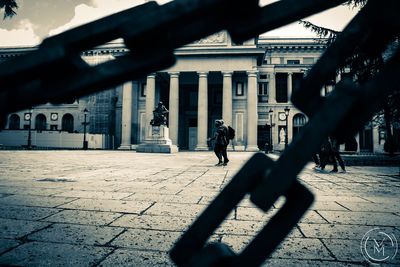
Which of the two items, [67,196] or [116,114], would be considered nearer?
[67,196]

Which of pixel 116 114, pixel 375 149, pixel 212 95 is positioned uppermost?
pixel 212 95

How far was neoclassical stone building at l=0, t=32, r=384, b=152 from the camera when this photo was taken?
34.8 metres

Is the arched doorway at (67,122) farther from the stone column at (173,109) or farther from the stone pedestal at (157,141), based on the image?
the stone pedestal at (157,141)

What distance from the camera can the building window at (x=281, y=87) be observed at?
1641 inches

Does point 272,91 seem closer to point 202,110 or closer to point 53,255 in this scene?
point 202,110

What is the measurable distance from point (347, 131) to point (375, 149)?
46308 mm

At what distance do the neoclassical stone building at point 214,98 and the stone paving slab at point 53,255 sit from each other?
101 ft

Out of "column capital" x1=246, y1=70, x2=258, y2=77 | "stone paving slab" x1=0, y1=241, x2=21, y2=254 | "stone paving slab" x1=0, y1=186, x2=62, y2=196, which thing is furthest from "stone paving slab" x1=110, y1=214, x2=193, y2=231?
"column capital" x1=246, y1=70, x2=258, y2=77

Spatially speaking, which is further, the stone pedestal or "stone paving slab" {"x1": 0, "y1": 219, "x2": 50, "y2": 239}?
the stone pedestal

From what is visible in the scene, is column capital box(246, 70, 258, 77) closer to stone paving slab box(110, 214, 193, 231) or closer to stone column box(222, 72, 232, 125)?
stone column box(222, 72, 232, 125)

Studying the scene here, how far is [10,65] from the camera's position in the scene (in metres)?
0.70

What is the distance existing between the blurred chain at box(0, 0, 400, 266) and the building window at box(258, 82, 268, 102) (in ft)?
138

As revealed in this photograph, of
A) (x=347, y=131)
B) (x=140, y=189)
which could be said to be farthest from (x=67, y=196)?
(x=347, y=131)

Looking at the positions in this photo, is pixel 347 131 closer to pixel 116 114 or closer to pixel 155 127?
pixel 155 127
